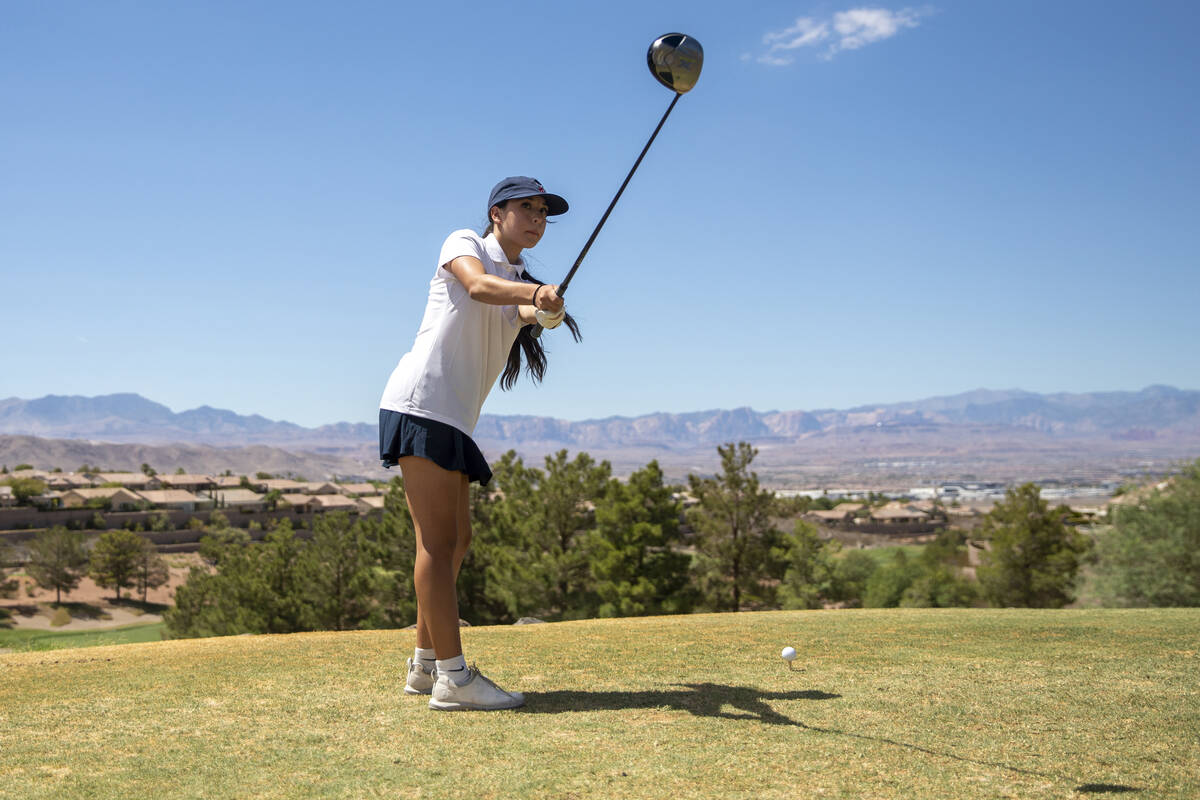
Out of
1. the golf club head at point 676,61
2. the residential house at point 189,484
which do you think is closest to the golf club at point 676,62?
the golf club head at point 676,61

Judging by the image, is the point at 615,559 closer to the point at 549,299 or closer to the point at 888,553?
the point at 549,299

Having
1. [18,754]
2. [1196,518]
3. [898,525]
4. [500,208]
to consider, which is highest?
[500,208]

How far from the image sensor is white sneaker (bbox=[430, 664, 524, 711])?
4297 mm

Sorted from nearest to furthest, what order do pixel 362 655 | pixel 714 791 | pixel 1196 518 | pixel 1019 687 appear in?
1. pixel 714 791
2. pixel 1019 687
3. pixel 362 655
4. pixel 1196 518

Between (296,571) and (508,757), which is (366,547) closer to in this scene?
(296,571)

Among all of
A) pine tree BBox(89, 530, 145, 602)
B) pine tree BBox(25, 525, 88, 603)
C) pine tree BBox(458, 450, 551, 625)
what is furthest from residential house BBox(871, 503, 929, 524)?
pine tree BBox(458, 450, 551, 625)

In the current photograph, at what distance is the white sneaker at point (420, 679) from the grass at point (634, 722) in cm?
14

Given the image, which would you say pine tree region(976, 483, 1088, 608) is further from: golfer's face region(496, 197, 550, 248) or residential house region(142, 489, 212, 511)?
residential house region(142, 489, 212, 511)

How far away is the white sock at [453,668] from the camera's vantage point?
4.33m

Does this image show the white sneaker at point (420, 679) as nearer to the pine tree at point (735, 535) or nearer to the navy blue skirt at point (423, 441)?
the navy blue skirt at point (423, 441)

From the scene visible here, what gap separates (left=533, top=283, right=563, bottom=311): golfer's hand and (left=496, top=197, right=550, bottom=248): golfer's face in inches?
37.0

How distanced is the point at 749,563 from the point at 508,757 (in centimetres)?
3385

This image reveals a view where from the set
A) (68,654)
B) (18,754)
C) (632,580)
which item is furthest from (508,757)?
(632,580)

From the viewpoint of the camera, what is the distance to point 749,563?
36250 mm
